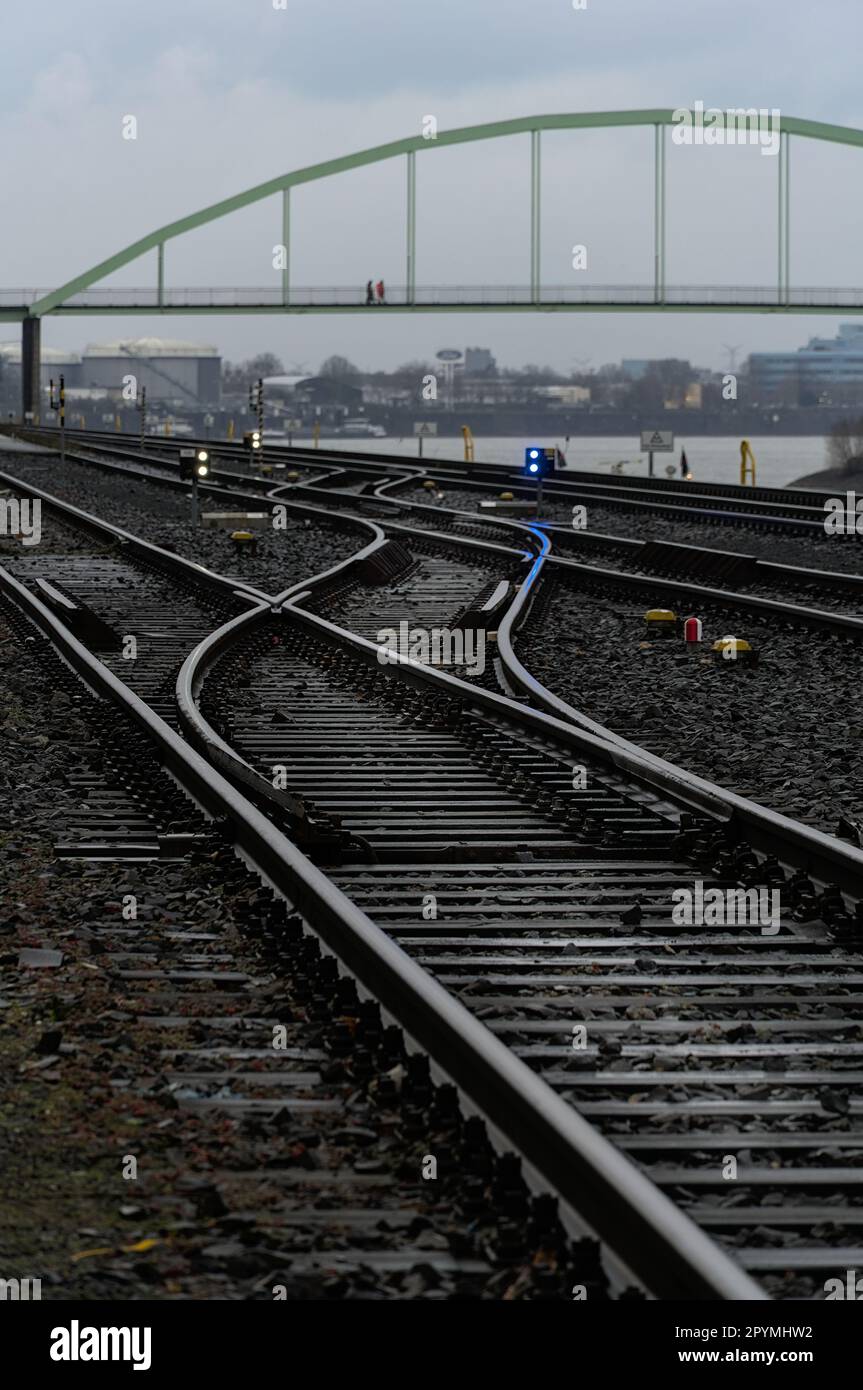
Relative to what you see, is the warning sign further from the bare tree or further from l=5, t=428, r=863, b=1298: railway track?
l=5, t=428, r=863, b=1298: railway track

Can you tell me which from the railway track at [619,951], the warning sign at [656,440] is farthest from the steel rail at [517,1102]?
the warning sign at [656,440]

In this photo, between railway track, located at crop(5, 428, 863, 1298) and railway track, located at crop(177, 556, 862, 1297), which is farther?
railway track, located at crop(177, 556, 862, 1297)

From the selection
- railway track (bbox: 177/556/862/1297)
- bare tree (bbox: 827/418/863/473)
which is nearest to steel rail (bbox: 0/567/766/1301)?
railway track (bbox: 177/556/862/1297)

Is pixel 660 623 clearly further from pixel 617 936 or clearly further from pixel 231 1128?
pixel 231 1128

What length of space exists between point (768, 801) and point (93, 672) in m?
5.53

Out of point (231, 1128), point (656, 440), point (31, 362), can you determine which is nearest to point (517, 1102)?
point (231, 1128)

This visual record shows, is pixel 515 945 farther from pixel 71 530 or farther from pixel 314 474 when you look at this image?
pixel 314 474

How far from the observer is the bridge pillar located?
341ft

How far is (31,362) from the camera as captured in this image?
105 metres

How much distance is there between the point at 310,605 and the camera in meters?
17.9

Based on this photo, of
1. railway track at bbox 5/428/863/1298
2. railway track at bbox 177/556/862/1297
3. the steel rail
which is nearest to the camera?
the steel rail

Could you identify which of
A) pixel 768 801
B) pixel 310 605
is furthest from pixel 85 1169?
pixel 310 605

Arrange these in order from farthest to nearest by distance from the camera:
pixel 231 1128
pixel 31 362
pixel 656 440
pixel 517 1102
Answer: pixel 31 362, pixel 656 440, pixel 231 1128, pixel 517 1102

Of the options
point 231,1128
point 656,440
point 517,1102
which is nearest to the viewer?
point 517,1102
